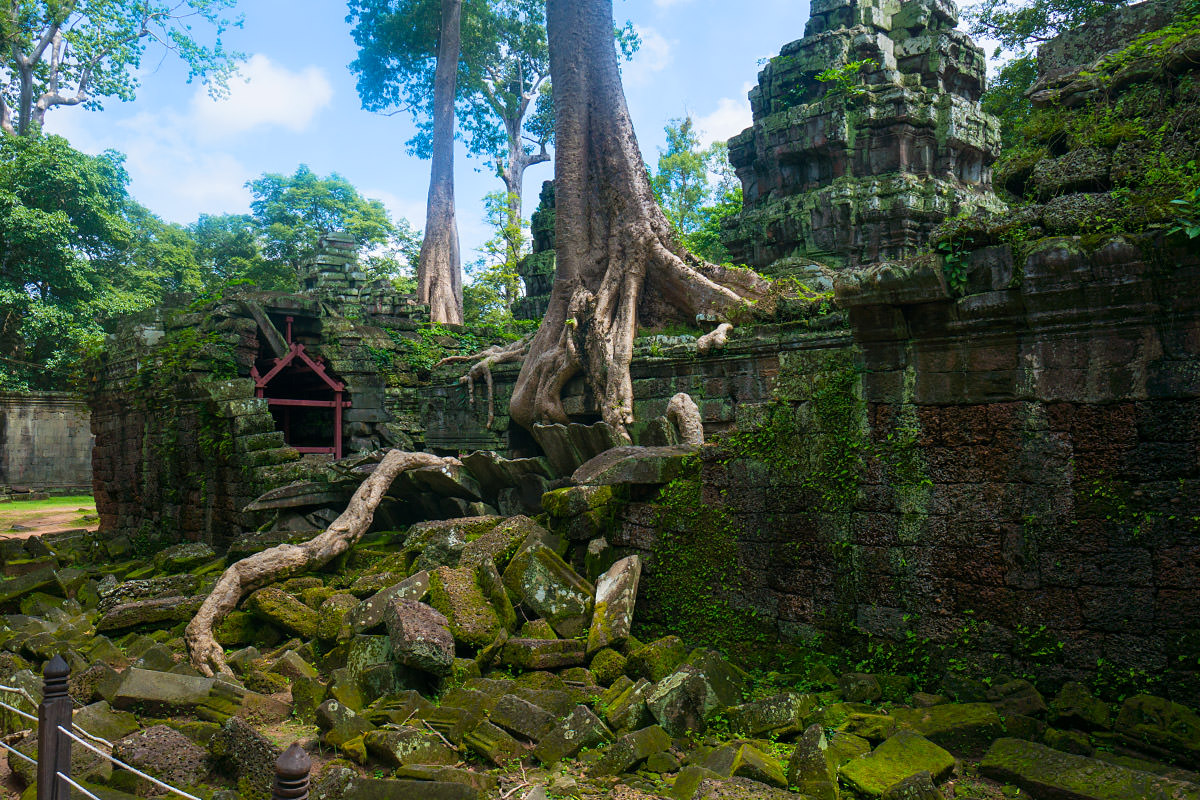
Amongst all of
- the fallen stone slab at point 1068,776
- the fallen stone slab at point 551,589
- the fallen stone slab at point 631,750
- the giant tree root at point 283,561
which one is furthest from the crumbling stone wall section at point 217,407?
the fallen stone slab at point 1068,776

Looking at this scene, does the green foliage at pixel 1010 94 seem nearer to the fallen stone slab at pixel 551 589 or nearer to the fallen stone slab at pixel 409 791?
the fallen stone slab at pixel 551 589

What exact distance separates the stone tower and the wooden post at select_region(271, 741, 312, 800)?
1058cm

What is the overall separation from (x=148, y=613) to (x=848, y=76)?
1273 cm

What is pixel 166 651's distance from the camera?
225 inches

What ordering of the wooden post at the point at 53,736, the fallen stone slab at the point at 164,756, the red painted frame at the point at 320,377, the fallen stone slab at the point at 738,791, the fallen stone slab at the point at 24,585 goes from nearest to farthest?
the fallen stone slab at the point at 738,791, the wooden post at the point at 53,736, the fallen stone slab at the point at 164,756, the fallen stone slab at the point at 24,585, the red painted frame at the point at 320,377

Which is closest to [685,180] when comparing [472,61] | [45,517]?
[472,61]

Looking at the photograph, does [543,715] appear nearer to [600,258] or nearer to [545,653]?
[545,653]

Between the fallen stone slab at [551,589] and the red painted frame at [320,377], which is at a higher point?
the red painted frame at [320,377]

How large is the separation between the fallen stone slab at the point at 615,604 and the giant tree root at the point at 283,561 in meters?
2.86

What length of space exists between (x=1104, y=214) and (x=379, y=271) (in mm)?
29039

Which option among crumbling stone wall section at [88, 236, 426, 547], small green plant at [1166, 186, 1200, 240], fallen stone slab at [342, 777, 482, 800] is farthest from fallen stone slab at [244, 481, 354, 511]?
small green plant at [1166, 186, 1200, 240]

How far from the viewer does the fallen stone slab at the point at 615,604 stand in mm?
4727

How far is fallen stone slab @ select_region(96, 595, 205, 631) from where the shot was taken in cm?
667

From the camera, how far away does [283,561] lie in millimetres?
7012
